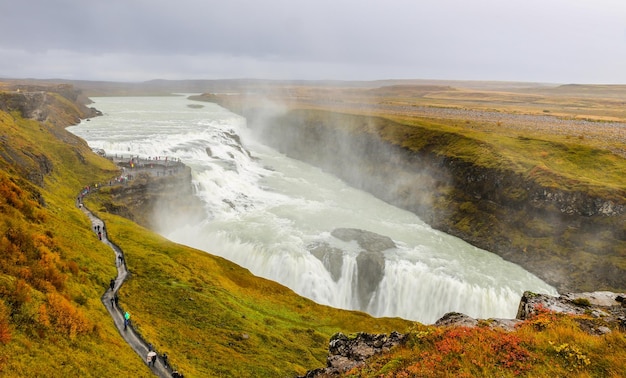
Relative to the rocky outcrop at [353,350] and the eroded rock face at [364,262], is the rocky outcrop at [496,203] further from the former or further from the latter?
the rocky outcrop at [353,350]

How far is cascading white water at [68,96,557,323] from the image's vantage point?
46500 mm

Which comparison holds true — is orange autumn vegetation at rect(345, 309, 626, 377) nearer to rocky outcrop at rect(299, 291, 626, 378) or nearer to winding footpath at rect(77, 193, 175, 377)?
rocky outcrop at rect(299, 291, 626, 378)

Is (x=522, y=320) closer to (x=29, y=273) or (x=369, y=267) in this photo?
(x=29, y=273)

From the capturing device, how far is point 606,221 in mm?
51062

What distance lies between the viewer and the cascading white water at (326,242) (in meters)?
46.5

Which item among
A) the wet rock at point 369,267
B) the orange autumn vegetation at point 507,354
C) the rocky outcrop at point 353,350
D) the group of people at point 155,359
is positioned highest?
the orange autumn vegetation at point 507,354

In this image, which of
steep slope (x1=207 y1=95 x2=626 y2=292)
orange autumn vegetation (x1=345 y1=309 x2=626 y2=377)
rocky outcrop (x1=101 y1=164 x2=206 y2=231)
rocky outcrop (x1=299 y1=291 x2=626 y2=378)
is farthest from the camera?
rocky outcrop (x1=101 y1=164 x2=206 y2=231)

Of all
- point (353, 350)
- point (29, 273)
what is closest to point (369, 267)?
point (353, 350)

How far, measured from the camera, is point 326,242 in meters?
54.2

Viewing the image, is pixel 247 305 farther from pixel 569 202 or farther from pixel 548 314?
pixel 569 202

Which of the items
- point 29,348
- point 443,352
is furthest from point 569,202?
point 29,348

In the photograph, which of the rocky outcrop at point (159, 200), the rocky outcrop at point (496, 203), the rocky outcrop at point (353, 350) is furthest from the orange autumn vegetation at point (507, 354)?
the rocky outcrop at point (159, 200)

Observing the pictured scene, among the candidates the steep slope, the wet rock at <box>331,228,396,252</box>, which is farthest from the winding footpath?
the steep slope

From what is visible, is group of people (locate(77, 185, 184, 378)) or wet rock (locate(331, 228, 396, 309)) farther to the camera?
wet rock (locate(331, 228, 396, 309))
